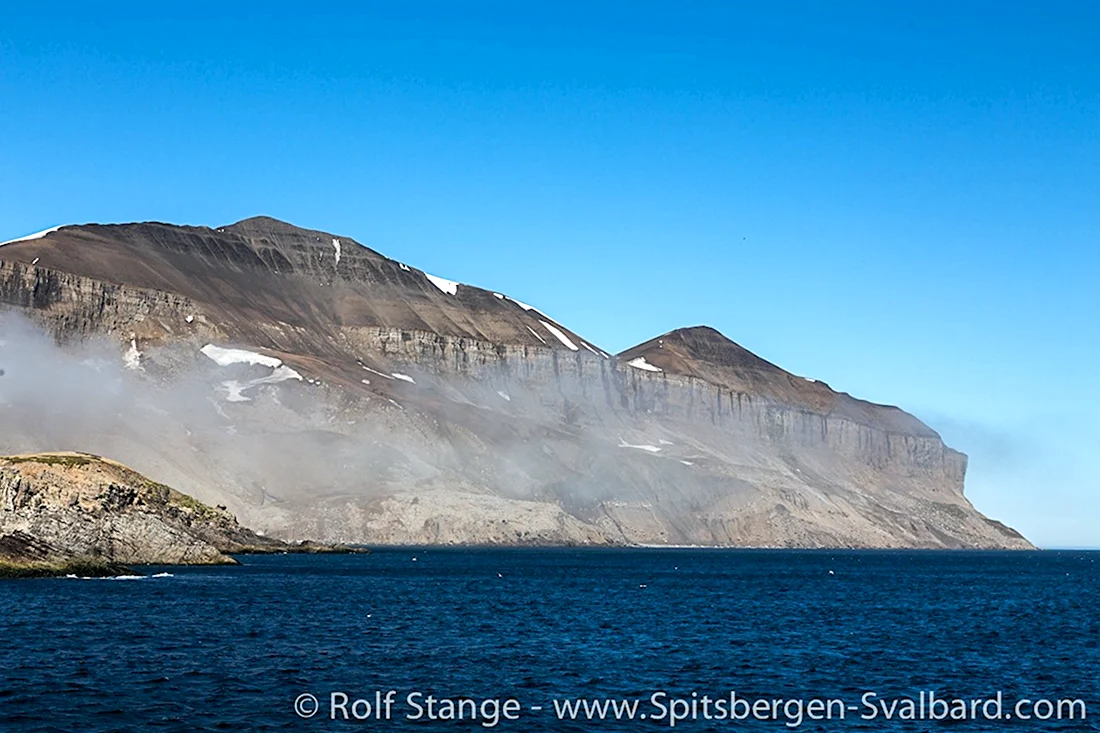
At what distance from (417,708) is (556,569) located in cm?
9976

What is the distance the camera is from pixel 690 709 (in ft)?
A: 138

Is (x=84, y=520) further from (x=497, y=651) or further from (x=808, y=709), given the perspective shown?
(x=808, y=709)

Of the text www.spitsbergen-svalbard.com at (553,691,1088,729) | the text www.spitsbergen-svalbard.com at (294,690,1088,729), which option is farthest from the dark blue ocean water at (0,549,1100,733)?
the text www.spitsbergen-svalbard.com at (553,691,1088,729)

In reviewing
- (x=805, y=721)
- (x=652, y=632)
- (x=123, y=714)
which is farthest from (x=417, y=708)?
(x=652, y=632)

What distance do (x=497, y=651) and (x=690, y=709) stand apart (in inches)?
616

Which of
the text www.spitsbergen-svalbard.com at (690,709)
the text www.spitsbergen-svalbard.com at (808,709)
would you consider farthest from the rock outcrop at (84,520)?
the text www.spitsbergen-svalbard.com at (808,709)

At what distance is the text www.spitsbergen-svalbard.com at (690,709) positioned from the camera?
39750 mm

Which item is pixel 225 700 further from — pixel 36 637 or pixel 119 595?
pixel 119 595

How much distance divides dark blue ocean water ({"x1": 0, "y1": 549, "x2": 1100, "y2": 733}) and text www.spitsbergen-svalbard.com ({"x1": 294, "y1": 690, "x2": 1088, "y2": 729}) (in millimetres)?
265

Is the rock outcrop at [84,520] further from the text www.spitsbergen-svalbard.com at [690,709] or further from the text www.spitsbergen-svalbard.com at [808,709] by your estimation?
the text www.spitsbergen-svalbard.com at [808,709]

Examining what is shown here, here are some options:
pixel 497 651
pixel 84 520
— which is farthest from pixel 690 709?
pixel 84 520

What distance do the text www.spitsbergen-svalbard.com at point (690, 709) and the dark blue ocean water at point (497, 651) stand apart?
27 cm

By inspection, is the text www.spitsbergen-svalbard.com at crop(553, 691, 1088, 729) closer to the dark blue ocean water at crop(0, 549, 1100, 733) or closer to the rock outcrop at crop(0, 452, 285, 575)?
the dark blue ocean water at crop(0, 549, 1100, 733)

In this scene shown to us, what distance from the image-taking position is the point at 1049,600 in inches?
4141
